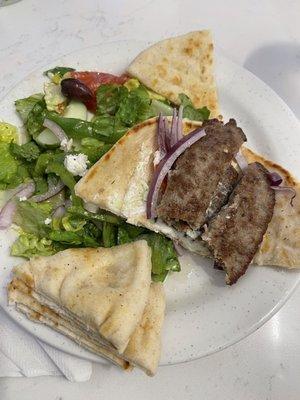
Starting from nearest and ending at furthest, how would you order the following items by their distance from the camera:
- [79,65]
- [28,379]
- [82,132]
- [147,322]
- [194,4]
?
1. [147,322]
2. [28,379]
3. [82,132]
4. [79,65]
5. [194,4]

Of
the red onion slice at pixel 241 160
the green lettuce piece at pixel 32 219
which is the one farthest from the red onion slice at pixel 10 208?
the red onion slice at pixel 241 160

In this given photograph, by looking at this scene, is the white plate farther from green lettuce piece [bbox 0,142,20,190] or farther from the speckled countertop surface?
the speckled countertop surface

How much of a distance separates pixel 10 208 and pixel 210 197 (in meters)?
1.21

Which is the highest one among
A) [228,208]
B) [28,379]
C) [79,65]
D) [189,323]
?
[79,65]

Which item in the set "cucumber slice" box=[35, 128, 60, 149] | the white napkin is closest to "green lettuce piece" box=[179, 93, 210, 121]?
"cucumber slice" box=[35, 128, 60, 149]

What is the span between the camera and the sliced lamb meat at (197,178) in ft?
9.41

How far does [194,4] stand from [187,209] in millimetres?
2272

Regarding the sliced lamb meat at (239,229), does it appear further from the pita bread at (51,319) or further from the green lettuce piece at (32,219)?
the green lettuce piece at (32,219)

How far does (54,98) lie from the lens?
11.1ft

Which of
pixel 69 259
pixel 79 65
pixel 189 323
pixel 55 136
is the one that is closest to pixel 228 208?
pixel 189 323

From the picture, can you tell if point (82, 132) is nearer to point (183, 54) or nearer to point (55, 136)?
point (55, 136)

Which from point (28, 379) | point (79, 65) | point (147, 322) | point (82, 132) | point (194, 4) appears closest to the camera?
point (147, 322)

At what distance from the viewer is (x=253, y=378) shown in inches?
120

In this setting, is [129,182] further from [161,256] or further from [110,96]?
[110,96]
